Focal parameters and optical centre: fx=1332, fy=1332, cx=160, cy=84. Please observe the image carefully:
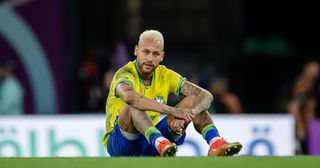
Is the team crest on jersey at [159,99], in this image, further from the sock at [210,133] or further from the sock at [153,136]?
the sock at [153,136]

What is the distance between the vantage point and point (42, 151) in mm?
16781

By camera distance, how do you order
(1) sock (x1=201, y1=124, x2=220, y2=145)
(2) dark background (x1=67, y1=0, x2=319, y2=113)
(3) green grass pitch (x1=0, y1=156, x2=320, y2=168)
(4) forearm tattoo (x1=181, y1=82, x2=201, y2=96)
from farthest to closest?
(2) dark background (x1=67, y1=0, x2=319, y2=113) < (4) forearm tattoo (x1=181, y1=82, x2=201, y2=96) < (1) sock (x1=201, y1=124, x2=220, y2=145) < (3) green grass pitch (x1=0, y1=156, x2=320, y2=168)

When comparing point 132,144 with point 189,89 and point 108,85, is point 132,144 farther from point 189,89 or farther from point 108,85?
point 108,85

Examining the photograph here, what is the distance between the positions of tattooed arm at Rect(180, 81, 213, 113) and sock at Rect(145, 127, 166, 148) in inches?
17.6

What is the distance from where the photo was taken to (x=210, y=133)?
11352 millimetres

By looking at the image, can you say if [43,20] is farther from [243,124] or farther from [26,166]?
[26,166]

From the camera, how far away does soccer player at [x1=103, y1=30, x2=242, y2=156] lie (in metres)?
11.1

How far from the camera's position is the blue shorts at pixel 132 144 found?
37.9 ft

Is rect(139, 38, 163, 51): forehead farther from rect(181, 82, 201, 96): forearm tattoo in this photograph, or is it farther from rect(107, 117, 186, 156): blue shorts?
rect(107, 117, 186, 156): blue shorts

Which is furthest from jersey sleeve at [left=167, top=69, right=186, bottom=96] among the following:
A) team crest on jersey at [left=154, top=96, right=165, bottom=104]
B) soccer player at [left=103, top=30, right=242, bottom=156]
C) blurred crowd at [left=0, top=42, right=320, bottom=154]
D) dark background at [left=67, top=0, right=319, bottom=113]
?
dark background at [left=67, top=0, right=319, bottom=113]

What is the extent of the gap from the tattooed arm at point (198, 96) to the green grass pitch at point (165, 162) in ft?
5.43

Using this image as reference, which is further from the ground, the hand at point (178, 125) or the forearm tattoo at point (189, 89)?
the forearm tattoo at point (189, 89)

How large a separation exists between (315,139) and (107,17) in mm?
5768

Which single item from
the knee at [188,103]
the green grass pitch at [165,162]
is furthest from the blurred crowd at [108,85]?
the green grass pitch at [165,162]
